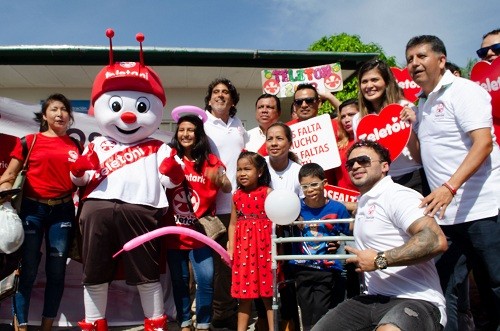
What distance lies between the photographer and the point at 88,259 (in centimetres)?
352

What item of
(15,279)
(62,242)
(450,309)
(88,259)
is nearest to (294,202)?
(450,309)

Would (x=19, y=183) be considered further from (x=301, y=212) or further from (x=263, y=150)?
(x=301, y=212)

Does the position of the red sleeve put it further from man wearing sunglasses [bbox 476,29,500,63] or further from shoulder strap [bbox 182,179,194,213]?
man wearing sunglasses [bbox 476,29,500,63]

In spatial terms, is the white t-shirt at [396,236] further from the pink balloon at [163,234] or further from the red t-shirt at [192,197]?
the red t-shirt at [192,197]

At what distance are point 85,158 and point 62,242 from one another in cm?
76

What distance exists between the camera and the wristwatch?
2.38 metres

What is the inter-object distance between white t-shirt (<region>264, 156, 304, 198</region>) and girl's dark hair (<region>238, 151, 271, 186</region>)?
0.35 feet

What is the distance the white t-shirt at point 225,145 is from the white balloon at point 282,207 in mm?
1045

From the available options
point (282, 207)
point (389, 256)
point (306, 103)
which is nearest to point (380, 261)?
point (389, 256)

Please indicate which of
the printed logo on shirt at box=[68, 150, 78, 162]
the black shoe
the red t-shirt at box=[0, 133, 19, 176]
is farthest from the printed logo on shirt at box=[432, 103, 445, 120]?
the red t-shirt at box=[0, 133, 19, 176]

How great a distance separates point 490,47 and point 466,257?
175cm

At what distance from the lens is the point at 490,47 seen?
3709 millimetres

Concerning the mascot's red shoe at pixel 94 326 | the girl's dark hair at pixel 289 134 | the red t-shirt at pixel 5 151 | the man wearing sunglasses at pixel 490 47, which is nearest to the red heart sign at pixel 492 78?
the man wearing sunglasses at pixel 490 47

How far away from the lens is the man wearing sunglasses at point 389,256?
2355 millimetres
